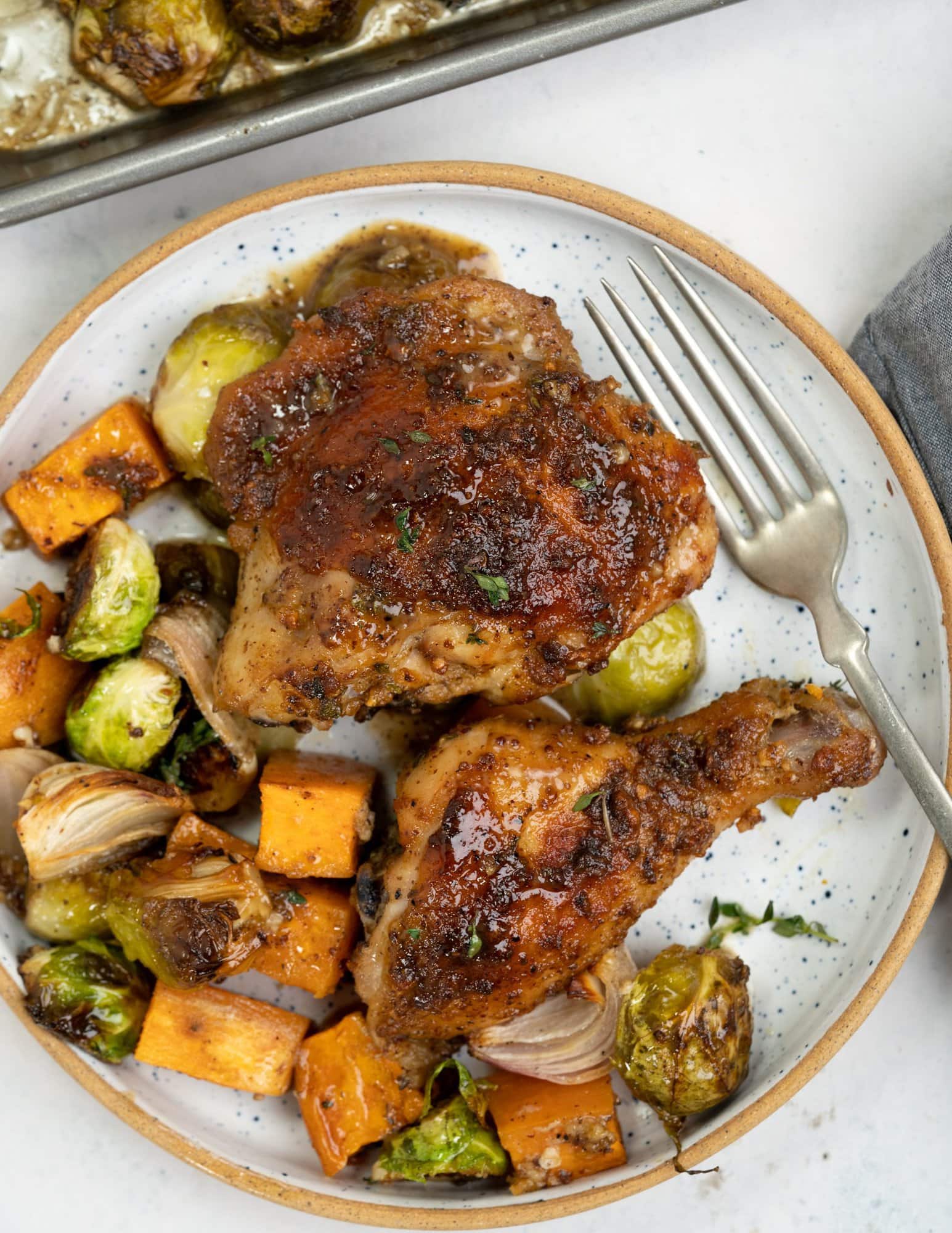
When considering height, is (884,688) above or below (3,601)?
below

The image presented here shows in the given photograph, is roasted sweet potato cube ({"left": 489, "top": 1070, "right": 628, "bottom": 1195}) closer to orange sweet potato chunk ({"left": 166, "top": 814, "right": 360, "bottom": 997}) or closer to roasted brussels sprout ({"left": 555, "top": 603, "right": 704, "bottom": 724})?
orange sweet potato chunk ({"left": 166, "top": 814, "right": 360, "bottom": 997})

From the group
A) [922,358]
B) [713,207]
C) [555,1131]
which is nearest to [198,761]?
[555,1131]

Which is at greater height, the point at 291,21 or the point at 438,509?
the point at 291,21

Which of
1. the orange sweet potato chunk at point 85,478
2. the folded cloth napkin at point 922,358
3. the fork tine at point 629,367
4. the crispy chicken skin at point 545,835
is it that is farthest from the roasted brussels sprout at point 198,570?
the folded cloth napkin at point 922,358

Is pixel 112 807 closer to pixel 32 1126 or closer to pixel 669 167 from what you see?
pixel 32 1126

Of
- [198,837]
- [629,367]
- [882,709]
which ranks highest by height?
[629,367]

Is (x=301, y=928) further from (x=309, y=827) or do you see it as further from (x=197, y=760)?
(x=197, y=760)

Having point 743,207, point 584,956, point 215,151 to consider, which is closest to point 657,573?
point 584,956
